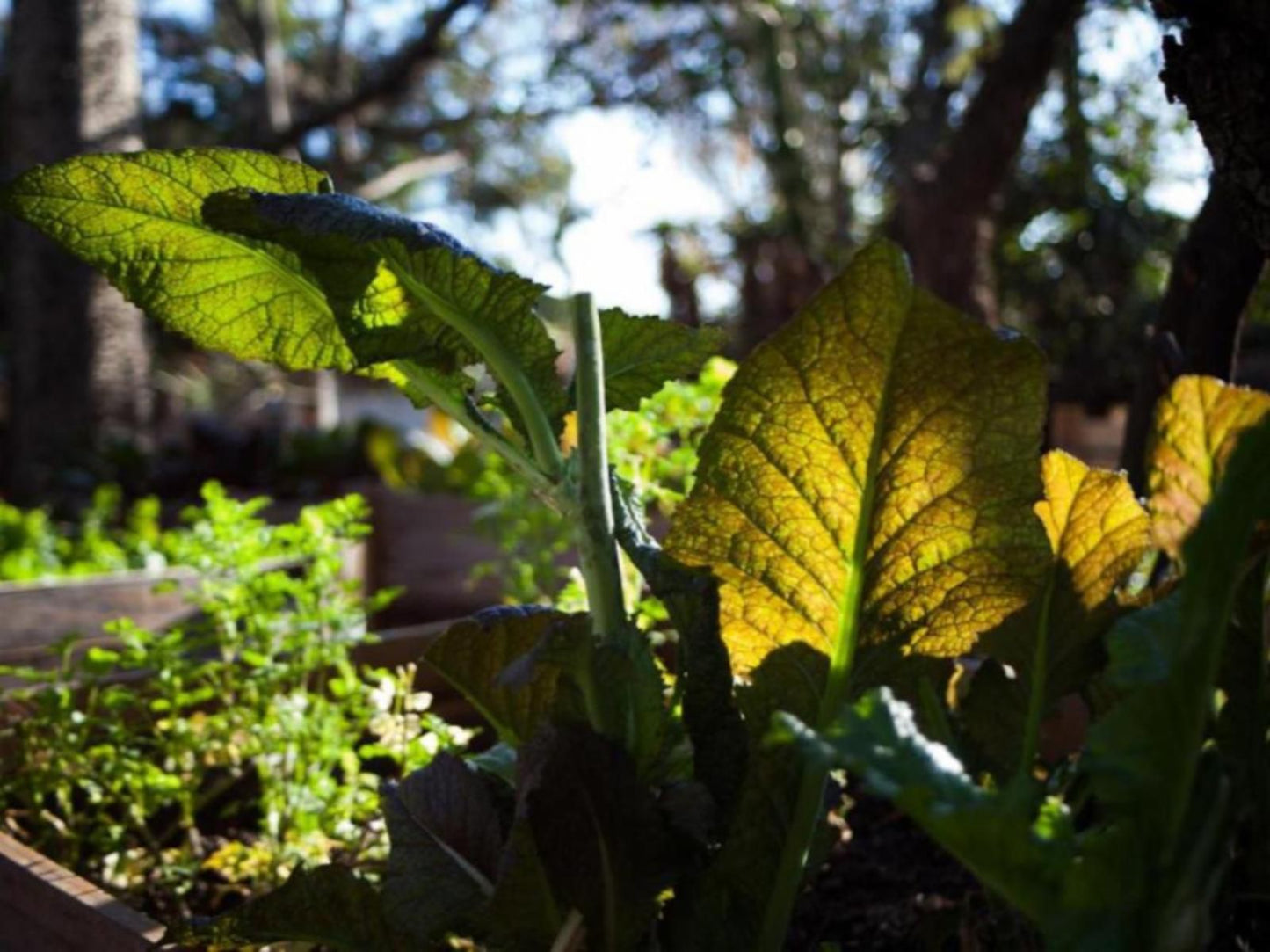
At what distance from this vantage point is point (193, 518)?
6.82 feet

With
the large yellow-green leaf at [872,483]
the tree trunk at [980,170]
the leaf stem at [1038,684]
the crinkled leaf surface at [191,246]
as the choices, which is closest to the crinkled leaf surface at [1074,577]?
the leaf stem at [1038,684]

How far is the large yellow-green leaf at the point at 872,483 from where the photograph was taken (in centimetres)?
109

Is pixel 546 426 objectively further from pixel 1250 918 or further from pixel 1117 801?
pixel 1250 918

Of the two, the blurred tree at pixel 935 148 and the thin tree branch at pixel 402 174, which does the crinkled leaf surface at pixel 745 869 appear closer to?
the blurred tree at pixel 935 148

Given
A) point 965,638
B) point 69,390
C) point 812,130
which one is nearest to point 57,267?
point 69,390

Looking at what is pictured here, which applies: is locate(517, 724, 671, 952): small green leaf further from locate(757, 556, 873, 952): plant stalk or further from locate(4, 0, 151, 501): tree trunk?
locate(4, 0, 151, 501): tree trunk

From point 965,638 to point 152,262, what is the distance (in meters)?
0.87

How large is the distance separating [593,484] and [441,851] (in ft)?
1.18

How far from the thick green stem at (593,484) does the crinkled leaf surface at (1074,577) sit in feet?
1.31

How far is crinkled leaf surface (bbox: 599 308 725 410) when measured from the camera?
1310 mm

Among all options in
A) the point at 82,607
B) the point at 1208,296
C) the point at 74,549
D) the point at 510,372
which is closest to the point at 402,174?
the point at 74,549

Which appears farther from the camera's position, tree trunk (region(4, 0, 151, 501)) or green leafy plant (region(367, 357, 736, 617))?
tree trunk (region(4, 0, 151, 501))

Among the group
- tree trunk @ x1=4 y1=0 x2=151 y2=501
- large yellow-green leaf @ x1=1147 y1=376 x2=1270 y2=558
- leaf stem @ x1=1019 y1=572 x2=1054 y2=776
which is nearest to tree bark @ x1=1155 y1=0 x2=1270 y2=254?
large yellow-green leaf @ x1=1147 y1=376 x2=1270 y2=558

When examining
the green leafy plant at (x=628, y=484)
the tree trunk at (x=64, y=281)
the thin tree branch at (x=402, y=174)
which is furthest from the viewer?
the thin tree branch at (x=402, y=174)
